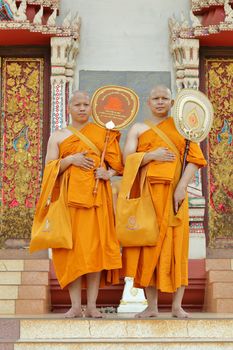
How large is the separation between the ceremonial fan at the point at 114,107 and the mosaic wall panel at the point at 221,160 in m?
3.44

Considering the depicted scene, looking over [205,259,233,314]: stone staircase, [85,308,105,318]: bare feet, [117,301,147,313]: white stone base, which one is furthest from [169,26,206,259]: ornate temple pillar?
[85,308,105,318]: bare feet

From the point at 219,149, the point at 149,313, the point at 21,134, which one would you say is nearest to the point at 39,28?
the point at 21,134

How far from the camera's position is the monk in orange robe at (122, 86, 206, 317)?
6957 millimetres

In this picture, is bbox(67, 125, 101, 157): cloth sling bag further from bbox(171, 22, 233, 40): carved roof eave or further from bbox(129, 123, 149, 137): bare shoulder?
bbox(171, 22, 233, 40): carved roof eave

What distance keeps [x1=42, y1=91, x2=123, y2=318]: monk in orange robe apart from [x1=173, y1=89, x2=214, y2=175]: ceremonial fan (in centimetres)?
59

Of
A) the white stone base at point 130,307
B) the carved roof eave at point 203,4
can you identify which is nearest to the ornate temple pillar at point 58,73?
the carved roof eave at point 203,4

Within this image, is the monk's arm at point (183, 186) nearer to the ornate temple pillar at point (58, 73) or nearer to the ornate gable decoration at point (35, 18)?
the ornate temple pillar at point (58, 73)

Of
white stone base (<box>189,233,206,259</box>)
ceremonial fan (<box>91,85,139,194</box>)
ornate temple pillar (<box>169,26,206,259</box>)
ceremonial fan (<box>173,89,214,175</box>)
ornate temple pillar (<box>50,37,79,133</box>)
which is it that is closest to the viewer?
ceremonial fan (<box>173,89,214,175</box>)

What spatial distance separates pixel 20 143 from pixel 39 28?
141cm

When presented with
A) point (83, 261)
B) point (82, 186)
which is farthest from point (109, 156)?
point (83, 261)

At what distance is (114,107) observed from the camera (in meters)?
7.48

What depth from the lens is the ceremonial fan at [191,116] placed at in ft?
23.5

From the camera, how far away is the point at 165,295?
9.41 metres

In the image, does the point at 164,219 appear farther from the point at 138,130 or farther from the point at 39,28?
the point at 39,28
